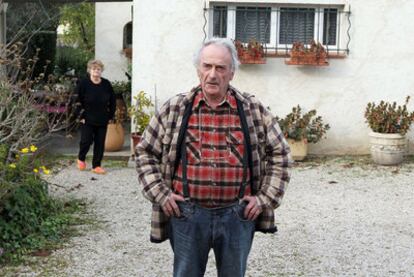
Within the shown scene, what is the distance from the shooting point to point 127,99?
11711 mm

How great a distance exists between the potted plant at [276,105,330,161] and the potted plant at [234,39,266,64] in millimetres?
949

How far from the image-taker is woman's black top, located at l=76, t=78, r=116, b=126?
8797 millimetres

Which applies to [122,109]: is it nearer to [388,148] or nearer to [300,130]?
[300,130]

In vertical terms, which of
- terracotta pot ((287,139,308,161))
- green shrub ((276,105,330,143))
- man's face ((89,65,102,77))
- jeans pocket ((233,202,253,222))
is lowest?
terracotta pot ((287,139,308,161))

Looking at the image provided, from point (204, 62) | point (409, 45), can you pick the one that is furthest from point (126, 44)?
point (204, 62)

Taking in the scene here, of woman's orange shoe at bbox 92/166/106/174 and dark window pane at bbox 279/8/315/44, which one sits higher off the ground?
dark window pane at bbox 279/8/315/44

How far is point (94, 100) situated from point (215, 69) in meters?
5.77

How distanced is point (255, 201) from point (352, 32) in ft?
24.0

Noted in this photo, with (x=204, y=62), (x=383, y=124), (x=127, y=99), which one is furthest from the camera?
(x=127, y=99)

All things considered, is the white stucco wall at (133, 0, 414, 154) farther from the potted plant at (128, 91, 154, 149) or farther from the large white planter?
the large white planter

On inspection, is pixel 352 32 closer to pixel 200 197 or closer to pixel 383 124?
pixel 383 124

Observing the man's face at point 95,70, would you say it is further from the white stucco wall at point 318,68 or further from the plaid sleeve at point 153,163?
the plaid sleeve at point 153,163

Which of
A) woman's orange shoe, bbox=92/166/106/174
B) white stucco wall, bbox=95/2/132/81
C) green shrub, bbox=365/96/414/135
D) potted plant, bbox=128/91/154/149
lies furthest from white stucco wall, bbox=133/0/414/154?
white stucco wall, bbox=95/2/132/81

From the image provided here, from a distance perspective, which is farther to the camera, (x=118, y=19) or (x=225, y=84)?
(x=118, y=19)
